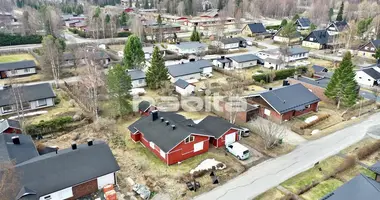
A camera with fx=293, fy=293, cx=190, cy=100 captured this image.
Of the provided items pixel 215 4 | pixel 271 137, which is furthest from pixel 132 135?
pixel 215 4

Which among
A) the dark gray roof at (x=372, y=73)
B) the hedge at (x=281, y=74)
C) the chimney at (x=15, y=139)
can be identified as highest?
the dark gray roof at (x=372, y=73)

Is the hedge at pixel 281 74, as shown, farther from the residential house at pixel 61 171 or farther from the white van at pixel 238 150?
the residential house at pixel 61 171

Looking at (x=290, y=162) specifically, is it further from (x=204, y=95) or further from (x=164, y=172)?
(x=204, y=95)

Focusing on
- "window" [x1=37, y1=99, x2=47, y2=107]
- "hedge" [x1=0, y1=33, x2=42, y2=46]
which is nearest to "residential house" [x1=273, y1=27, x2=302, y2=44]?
"window" [x1=37, y1=99, x2=47, y2=107]

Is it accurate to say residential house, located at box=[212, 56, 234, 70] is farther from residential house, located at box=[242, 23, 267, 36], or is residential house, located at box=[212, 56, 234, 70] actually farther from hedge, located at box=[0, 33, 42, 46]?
hedge, located at box=[0, 33, 42, 46]

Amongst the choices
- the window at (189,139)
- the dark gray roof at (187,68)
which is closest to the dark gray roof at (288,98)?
the window at (189,139)

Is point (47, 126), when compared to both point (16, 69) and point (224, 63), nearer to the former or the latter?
point (16, 69)
